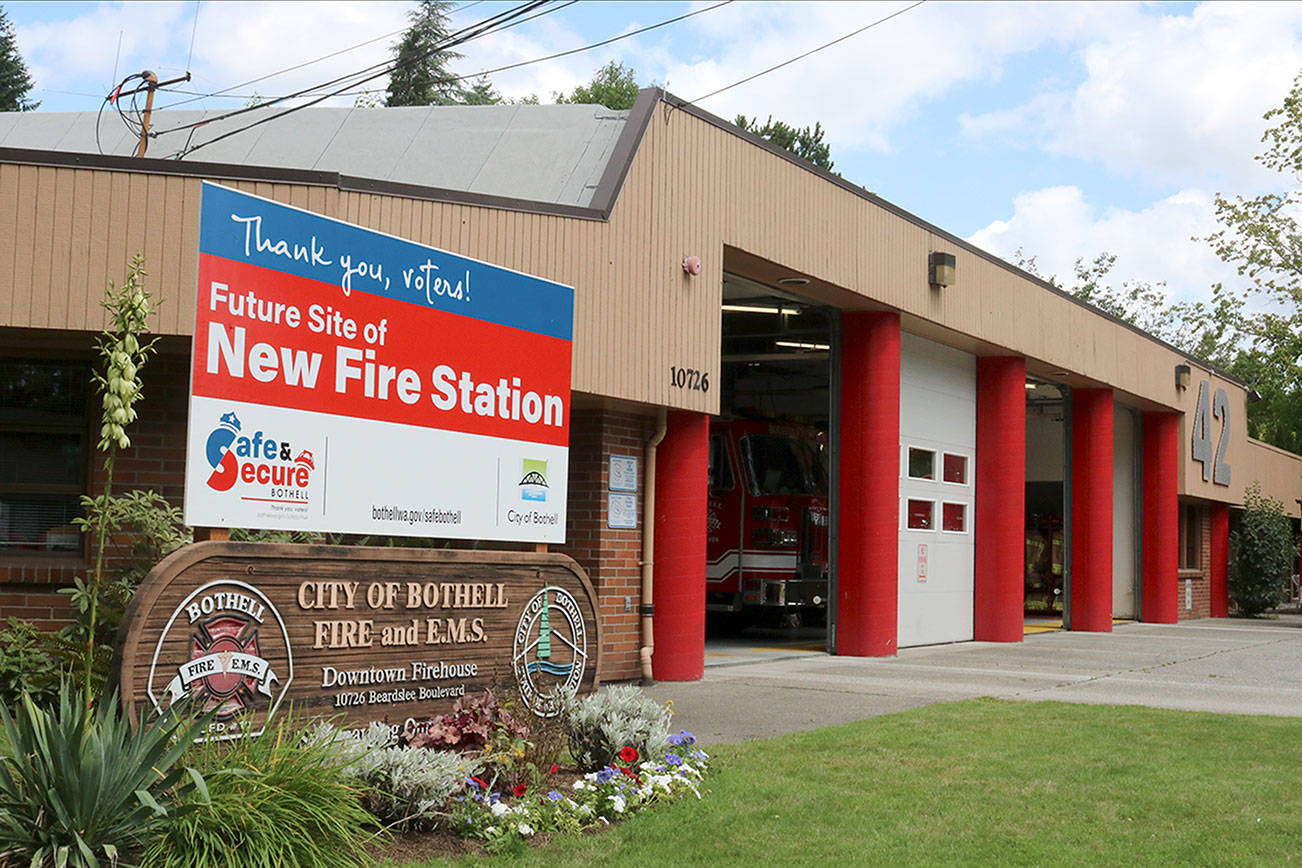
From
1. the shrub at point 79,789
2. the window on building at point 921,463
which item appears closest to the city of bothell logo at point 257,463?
the shrub at point 79,789

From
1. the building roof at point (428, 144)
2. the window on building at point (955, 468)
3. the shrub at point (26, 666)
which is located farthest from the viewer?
the window on building at point (955, 468)

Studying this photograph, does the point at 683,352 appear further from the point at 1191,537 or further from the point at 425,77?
the point at 425,77

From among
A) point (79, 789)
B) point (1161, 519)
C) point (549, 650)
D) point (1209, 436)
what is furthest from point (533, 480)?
point (1209, 436)

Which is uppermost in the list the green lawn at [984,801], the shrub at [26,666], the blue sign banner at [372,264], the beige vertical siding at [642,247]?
the beige vertical siding at [642,247]

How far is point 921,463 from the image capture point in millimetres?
20219

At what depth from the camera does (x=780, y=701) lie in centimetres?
1262

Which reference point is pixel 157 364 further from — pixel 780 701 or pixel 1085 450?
pixel 1085 450

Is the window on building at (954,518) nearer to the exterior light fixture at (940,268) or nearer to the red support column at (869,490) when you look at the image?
the red support column at (869,490)

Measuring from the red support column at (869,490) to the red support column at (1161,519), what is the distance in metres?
13.3

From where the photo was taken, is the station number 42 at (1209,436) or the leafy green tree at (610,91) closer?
the station number 42 at (1209,436)

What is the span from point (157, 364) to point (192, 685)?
4.47 metres

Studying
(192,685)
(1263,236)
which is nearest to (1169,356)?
(1263,236)

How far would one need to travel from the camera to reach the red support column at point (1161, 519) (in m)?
29.0

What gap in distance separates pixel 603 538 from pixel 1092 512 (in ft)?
49.5
